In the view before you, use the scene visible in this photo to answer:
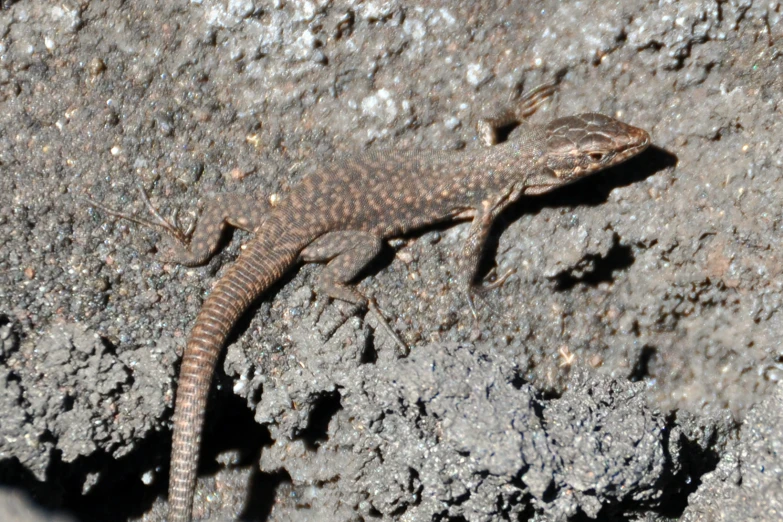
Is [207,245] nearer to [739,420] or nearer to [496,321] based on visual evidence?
[496,321]

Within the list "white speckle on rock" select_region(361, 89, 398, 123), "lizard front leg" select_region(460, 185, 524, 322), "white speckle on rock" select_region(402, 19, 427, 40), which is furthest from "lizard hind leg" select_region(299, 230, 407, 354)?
"white speckle on rock" select_region(402, 19, 427, 40)

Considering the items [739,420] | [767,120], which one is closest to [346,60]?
[767,120]

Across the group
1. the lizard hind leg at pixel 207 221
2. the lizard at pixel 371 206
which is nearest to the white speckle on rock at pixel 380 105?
the lizard at pixel 371 206

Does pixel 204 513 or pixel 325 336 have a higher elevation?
pixel 325 336

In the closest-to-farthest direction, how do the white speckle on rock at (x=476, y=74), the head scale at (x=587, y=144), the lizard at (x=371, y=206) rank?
the lizard at (x=371, y=206)
the head scale at (x=587, y=144)
the white speckle on rock at (x=476, y=74)

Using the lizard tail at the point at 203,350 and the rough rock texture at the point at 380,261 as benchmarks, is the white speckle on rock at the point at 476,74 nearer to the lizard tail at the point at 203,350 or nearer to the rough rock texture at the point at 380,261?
the rough rock texture at the point at 380,261

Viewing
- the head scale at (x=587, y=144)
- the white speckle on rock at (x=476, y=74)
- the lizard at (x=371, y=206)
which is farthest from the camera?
the white speckle on rock at (x=476, y=74)
